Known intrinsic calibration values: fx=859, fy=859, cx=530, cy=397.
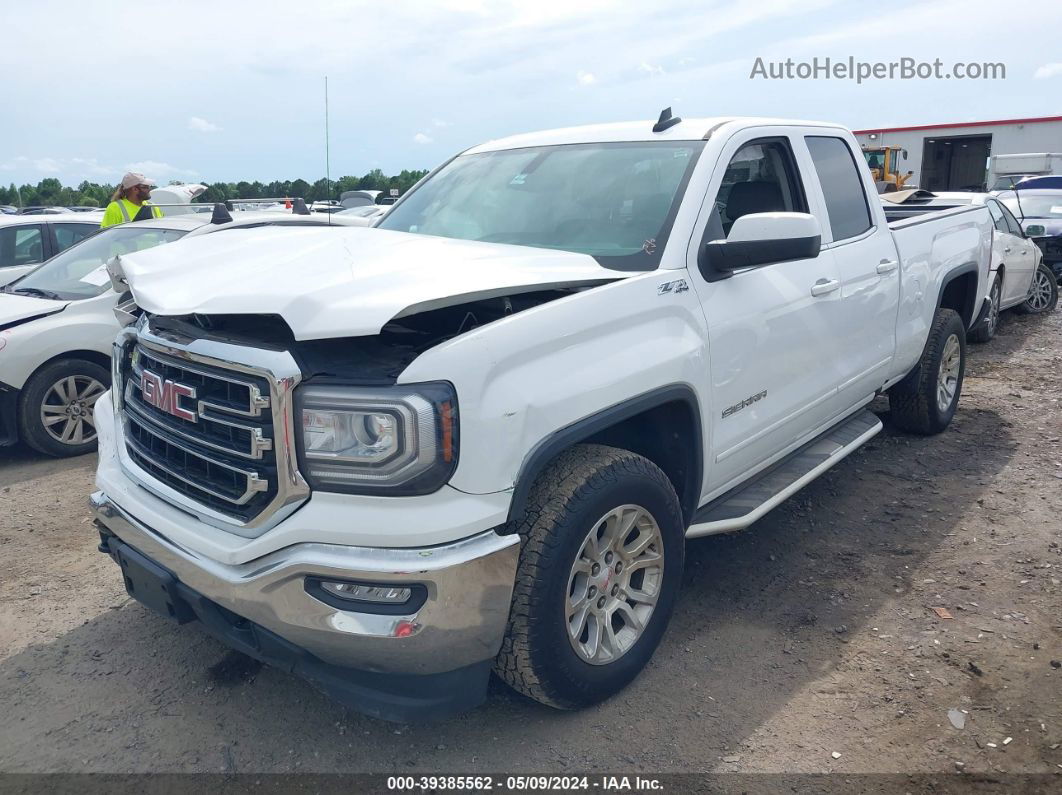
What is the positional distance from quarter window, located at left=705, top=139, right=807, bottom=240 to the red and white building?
32735 millimetres

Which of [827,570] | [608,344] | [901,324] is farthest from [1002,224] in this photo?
[608,344]

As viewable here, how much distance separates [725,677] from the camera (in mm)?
3184

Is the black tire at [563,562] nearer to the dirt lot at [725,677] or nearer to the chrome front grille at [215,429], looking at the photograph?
the dirt lot at [725,677]

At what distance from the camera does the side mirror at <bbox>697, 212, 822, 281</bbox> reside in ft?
10.4

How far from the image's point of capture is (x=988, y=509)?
185 inches

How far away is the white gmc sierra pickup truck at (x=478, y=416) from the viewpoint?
2.34 meters

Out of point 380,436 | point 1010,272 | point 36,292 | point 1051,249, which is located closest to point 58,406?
point 36,292

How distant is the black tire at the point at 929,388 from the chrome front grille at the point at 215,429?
14.5 feet

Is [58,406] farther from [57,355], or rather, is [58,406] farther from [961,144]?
[961,144]

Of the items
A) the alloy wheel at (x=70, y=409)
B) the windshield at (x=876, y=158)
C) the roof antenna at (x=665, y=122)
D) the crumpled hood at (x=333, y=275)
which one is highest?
the windshield at (x=876, y=158)

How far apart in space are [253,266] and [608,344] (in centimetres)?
121

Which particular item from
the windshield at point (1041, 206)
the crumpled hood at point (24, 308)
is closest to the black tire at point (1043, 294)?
the windshield at point (1041, 206)

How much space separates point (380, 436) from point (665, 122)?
2227mm

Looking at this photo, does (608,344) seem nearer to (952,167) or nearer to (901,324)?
(901,324)
